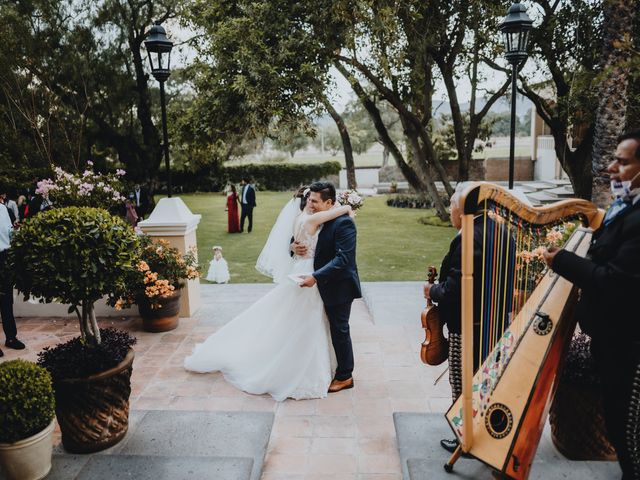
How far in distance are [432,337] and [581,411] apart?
1.01 m

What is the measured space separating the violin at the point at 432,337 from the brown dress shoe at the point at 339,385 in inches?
53.7

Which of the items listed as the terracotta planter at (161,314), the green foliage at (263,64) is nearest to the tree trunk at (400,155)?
the green foliage at (263,64)

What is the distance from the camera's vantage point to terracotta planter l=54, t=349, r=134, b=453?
347 cm

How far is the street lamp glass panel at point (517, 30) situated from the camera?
6.06 m

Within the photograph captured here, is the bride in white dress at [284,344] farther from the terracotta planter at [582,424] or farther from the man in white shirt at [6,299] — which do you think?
the man in white shirt at [6,299]

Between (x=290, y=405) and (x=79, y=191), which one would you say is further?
(x=79, y=191)

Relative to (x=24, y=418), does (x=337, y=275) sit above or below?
above

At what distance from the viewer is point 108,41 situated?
675 inches

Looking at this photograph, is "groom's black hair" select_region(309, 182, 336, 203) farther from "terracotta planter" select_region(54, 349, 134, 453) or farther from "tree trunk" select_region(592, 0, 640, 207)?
"tree trunk" select_region(592, 0, 640, 207)

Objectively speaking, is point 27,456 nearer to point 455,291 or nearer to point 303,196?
point 455,291

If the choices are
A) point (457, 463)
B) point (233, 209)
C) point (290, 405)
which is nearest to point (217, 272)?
point (290, 405)

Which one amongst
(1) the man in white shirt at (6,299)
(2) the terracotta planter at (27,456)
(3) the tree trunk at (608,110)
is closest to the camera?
(2) the terracotta planter at (27,456)

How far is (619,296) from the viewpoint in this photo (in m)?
2.42

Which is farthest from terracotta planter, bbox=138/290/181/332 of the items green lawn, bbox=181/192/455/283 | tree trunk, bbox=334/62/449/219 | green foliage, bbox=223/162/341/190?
green foliage, bbox=223/162/341/190
